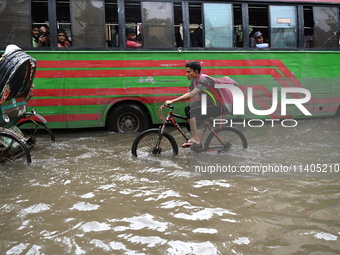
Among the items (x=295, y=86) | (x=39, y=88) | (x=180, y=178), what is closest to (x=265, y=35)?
(x=295, y=86)

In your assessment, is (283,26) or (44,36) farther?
(283,26)

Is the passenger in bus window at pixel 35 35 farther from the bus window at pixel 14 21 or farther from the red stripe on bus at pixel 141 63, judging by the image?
the red stripe on bus at pixel 141 63

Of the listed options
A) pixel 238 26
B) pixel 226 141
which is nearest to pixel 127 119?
pixel 226 141

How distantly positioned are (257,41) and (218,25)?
103cm

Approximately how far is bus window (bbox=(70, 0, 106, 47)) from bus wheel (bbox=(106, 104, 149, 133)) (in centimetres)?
143

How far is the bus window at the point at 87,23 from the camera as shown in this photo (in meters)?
6.16

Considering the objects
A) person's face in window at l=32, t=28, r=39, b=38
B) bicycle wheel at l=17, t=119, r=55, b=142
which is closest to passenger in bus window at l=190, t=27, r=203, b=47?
person's face in window at l=32, t=28, r=39, b=38

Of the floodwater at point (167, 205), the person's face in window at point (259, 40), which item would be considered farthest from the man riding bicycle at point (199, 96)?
the person's face in window at point (259, 40)

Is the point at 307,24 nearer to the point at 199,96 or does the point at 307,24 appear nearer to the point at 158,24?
the point at 158,24

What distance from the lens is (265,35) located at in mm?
7109

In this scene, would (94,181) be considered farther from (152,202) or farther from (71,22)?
(71,22)

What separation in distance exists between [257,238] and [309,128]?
535 cm

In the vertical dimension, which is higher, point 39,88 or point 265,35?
point 265,35

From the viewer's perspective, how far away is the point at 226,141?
520cm
